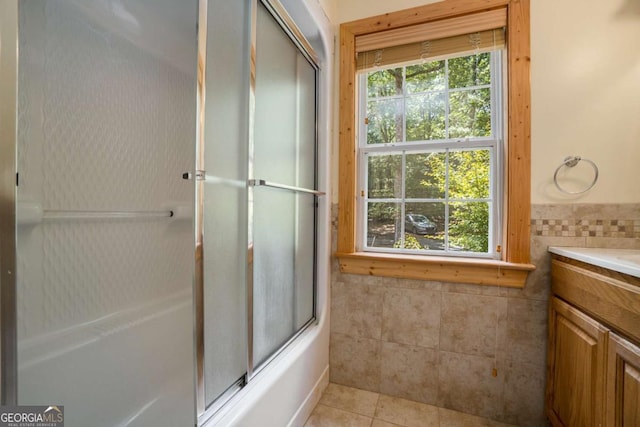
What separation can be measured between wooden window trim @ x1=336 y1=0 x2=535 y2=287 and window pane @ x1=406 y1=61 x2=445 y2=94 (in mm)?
238

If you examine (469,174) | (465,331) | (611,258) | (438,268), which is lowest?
(465,331)

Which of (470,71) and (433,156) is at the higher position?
(470,71)

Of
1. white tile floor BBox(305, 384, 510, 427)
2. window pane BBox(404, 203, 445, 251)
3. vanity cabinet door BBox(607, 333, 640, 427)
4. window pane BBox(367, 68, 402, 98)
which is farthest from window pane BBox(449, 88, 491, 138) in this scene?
white tile floor BBox(305, 384, 510, 427)

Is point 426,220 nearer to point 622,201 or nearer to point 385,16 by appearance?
point 622,201

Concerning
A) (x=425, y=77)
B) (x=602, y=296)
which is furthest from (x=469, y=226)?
(x=425, y=77)

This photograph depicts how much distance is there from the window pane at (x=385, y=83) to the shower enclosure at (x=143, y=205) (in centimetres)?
71

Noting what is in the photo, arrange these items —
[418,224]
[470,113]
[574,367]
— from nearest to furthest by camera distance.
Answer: [574,367] → [470,113] → [418,224]

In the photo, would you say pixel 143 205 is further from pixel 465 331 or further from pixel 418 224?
pixel 465 331

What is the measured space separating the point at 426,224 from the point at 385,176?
39 cm

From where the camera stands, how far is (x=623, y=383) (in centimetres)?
89

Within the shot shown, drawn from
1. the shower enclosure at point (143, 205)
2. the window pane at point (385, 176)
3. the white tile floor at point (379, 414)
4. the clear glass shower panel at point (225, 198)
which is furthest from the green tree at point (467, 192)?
the clear glass shower panel at point (225, 198)

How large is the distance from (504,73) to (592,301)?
1.20 m

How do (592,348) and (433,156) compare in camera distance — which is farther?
(433,156)

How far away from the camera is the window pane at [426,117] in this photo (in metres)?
1.68
